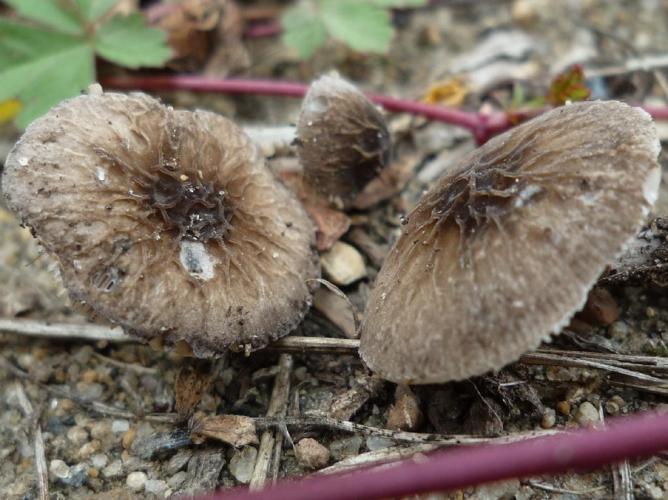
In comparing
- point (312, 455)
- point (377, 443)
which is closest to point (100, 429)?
point (312, 455)

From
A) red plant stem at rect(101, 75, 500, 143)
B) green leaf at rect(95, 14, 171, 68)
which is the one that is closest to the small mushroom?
red plant stem at rect(101, 75, 500, 143)

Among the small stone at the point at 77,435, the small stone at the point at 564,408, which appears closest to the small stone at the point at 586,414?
the small stone at the point at 564,408

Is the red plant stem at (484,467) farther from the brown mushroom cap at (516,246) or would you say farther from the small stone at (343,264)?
→ the small stone at (343,264)

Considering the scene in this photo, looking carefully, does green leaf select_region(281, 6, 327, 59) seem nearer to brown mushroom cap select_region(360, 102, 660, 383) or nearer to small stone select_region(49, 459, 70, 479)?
brown mushroom cap select_region(360, 102, 660, 383)

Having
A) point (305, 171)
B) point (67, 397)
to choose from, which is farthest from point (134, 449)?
point (305, 171)

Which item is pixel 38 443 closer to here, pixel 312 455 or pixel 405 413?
pixel 312 455
